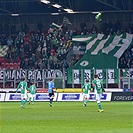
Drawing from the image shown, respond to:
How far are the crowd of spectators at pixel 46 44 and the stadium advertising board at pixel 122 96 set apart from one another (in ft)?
18.6

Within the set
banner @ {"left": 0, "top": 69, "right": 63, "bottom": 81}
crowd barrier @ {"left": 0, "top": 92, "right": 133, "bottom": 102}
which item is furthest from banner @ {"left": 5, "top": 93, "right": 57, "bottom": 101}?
banner @ {"left": 0, "top": 69, "right": 63, "bottom": 81}

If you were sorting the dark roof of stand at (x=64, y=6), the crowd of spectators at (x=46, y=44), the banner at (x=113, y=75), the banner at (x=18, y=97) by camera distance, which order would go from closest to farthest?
1. the banner at (x=18, y=97)
2. the banner at (x=113, y=75)
3. the crowd of spectators at (x=46, y=44)
4. the dark roof of stand at (x=64, y=6)

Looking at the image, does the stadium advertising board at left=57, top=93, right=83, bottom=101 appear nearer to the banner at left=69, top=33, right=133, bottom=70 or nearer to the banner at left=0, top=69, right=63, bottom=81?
the banner at left=0, top=69, right=63, bottom=81

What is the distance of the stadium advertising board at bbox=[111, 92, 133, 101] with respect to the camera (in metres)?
50.6

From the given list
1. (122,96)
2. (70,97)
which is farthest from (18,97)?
(122,96)

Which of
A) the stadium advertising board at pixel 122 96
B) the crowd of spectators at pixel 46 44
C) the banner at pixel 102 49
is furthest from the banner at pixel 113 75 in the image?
the crowd of spectators at pixel 46 44

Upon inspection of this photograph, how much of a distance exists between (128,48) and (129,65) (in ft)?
6.59

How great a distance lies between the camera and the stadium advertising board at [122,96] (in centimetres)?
5064

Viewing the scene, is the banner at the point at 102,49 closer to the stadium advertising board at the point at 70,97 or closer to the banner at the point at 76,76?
the banner at the point at 76,76

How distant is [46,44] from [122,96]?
44.9 feet

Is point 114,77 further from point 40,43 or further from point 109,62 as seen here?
point 40,43

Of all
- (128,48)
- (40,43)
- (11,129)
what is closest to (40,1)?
(40,43)

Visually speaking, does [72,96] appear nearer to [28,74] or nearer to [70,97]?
[70,97]

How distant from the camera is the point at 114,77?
5222 centimetres
